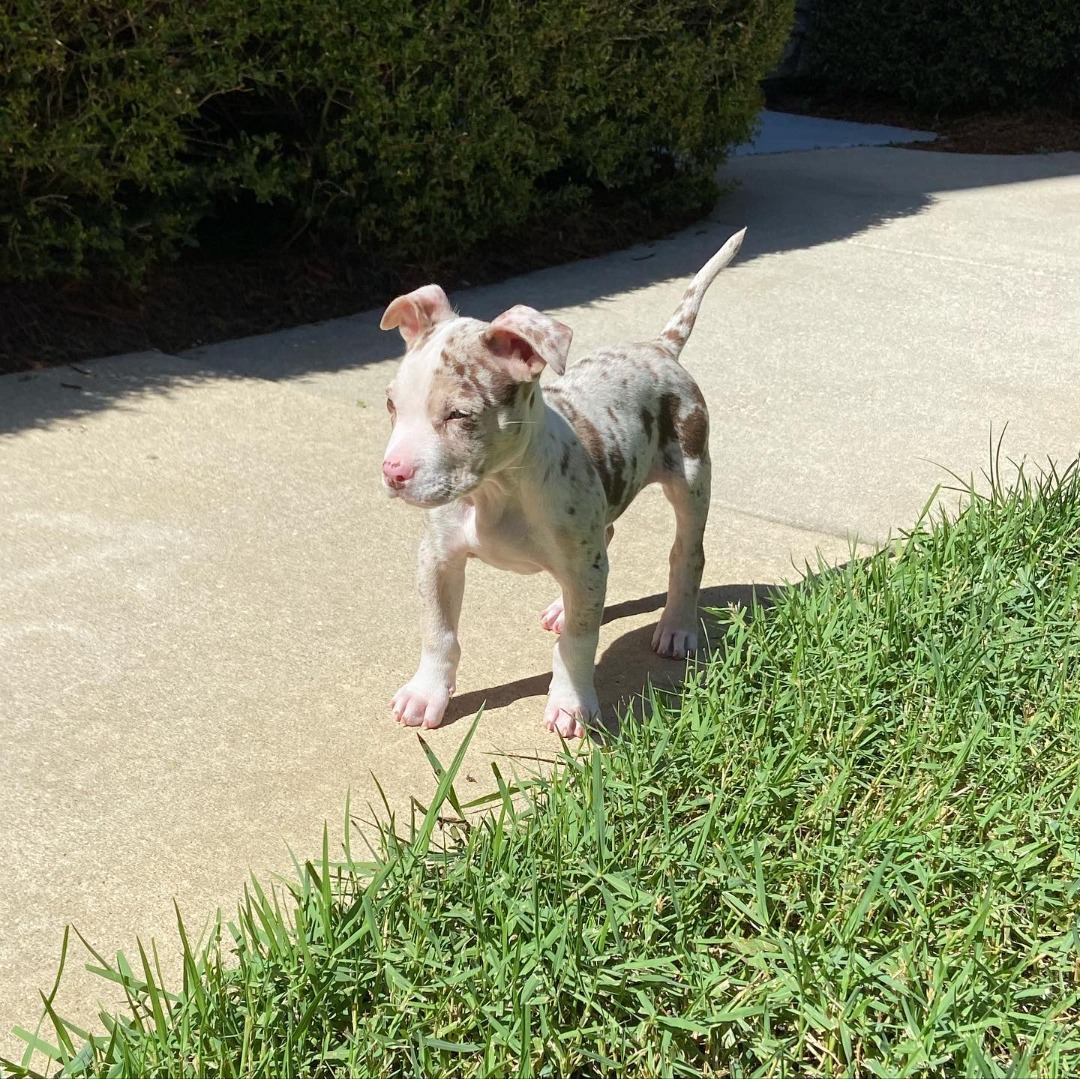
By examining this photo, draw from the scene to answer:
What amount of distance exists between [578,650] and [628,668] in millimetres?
568

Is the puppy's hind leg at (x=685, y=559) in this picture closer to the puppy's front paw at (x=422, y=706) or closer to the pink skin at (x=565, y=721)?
the pink skin at (x=565, y=721)

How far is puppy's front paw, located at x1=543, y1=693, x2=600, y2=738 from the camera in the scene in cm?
386

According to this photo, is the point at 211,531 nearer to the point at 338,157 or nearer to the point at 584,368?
the point at 584,368

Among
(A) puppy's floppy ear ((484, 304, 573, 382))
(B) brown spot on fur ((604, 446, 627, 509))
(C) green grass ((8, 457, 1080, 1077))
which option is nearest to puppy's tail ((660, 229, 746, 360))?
(B) brown spot on fur ((604, 446, 627, 509))

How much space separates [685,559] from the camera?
4.36 meters

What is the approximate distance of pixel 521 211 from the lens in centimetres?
833

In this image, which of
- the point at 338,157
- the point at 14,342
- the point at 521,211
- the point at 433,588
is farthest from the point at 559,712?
the point at 521,211

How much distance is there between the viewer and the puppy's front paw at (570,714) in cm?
386

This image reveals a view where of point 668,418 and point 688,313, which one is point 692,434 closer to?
point 668,418

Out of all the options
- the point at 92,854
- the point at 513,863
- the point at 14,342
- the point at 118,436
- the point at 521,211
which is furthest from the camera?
the point at 521,211

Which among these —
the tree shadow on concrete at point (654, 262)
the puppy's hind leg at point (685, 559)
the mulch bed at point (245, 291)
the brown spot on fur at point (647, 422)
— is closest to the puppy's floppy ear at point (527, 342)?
the brown spot on fur at point (647, 422)

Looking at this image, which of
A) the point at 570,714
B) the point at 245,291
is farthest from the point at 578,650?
the point at 245,291

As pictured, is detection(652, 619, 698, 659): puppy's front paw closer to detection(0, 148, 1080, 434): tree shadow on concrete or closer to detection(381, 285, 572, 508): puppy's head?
detection(381, 285, 572, 508): puppy's head

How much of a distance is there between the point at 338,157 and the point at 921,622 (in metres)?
4.58
